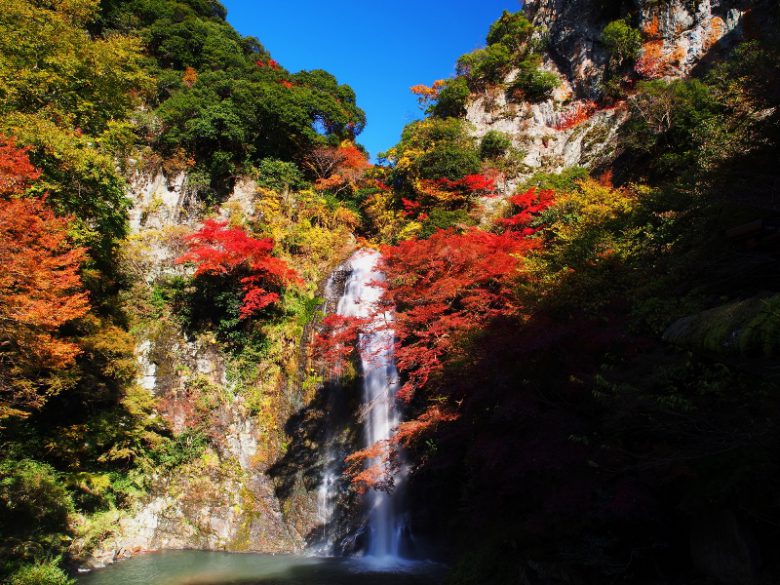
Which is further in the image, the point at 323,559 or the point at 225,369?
the point at 225,369

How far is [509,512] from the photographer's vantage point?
8.09 meters

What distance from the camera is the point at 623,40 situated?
22.5 m

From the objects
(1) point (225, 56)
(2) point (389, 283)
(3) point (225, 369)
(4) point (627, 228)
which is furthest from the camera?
(1) point (225, 56)

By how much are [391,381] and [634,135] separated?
12.8 m

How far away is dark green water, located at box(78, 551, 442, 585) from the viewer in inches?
369

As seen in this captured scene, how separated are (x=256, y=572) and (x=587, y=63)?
2879cm

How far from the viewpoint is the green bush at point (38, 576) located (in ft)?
24.7

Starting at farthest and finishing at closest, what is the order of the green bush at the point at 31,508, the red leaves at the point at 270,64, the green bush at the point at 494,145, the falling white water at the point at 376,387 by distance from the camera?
1. the red leaves at the point at 270,64
2. the green bush at the point at 494,145
3. the falling white water at the point at 376,387
4. the green bush at the point at 31,508

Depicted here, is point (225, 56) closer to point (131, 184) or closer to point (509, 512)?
point (131, 184)

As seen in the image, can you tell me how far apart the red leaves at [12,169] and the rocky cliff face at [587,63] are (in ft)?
63.8

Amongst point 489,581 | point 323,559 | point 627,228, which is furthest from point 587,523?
point 323,559

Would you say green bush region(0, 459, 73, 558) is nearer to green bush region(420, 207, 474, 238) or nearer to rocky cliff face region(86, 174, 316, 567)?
rocky cliff face region(86, 174, 316, 567)

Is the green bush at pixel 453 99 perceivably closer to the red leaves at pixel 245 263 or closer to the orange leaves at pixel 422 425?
the red leaves at pixel 245 263

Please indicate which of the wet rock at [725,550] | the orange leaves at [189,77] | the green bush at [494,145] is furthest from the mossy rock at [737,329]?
the orange leaves at [189,77]
